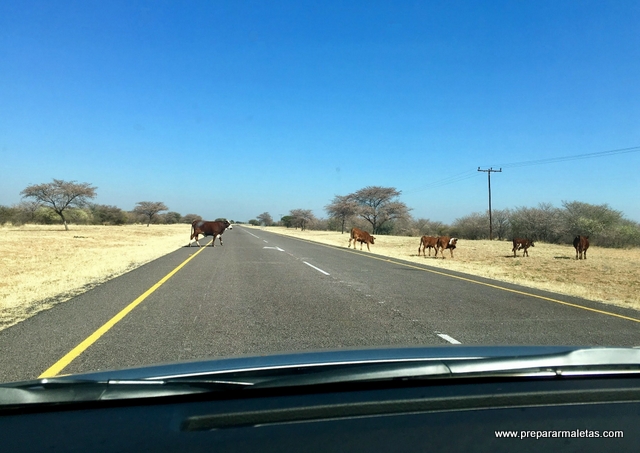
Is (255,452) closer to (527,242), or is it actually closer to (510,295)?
(510,295)

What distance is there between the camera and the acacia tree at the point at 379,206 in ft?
281

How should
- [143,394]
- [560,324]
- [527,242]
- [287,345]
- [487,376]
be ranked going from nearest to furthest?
1. [143,394]
2. [487,376]
3. [287,345]
4. [560,324]
5. [527,242]

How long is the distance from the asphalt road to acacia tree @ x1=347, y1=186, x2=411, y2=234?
72222 mm

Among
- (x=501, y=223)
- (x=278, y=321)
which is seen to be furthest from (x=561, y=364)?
(x=501, y=223)

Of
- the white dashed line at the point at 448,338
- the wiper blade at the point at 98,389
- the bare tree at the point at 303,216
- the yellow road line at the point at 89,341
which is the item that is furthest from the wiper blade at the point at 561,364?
the bare tree at the point at 303,216

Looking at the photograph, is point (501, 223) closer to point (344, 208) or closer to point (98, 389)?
point (344, 208)

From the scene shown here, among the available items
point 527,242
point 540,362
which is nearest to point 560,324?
point 540,362

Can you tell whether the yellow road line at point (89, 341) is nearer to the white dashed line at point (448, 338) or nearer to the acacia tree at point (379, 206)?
the white dashed line at point (448, 338)

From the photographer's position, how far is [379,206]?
87375 millimetres

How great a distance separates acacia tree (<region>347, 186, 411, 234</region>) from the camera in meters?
85.8

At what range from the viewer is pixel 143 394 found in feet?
8.96

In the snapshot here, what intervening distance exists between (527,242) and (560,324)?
24004mm

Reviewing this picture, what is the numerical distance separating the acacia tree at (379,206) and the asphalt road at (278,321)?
A: 237ft

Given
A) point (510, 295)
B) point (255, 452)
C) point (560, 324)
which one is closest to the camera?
point (255, 452)
